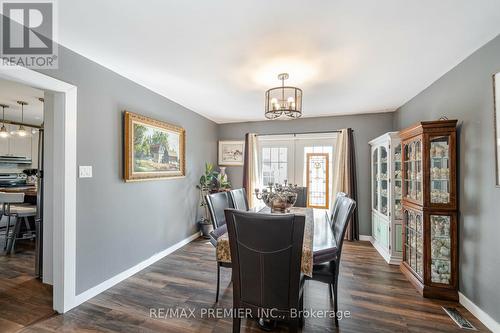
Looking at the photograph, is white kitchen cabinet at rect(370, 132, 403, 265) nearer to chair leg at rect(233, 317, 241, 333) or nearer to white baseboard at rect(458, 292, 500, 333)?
white baseboard at rect(458, 292, 500, 333)

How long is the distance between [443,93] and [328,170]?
2234 millimetres

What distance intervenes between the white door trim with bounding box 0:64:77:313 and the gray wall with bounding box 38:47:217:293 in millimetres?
76

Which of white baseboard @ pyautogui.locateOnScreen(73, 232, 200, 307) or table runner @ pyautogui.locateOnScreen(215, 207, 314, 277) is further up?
table runner @ pyautogui.locateOnScreen(215, 207, 314, 277)

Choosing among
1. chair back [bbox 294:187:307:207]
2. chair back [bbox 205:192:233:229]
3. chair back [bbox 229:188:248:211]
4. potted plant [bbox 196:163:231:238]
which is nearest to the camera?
chair back [bbox 205:192:233:229]

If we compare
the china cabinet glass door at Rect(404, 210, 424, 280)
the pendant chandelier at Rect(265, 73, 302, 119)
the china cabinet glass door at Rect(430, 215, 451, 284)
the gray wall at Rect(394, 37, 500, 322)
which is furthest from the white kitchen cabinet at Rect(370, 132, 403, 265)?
the pendant chandelier at Rect(265, 73, 302, 119)

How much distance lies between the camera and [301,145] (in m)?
4.64

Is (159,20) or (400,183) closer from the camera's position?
(159,20)

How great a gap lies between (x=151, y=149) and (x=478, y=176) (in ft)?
11.6

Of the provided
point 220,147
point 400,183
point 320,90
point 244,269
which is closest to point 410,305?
point 400,183

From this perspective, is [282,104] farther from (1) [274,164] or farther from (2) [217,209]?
(1) [274,164]

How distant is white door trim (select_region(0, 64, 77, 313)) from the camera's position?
6.58 ft

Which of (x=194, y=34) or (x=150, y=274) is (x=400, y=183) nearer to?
(x=194, y=34)

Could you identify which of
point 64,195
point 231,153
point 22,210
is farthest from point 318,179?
point 22,210

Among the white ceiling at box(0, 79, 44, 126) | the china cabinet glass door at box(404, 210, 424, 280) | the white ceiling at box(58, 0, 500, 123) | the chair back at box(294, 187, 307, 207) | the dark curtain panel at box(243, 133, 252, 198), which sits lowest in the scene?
the china cabinet glass door at box(404, 210, 424, 280)
